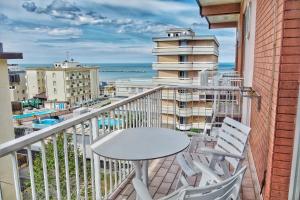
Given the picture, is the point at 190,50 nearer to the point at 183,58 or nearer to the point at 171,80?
the point at 183,58

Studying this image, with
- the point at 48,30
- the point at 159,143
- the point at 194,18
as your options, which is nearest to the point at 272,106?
the point at 159,143

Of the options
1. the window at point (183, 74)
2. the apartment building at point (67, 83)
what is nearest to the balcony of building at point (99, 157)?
the window at point (183, 74)

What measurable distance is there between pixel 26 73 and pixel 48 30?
38.4 feet

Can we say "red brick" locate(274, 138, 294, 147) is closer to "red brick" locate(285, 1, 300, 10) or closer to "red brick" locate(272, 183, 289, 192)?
"red brick" locate(272, 183, 289, 192)

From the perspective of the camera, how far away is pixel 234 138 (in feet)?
8.10

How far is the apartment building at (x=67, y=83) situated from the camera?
3212cm

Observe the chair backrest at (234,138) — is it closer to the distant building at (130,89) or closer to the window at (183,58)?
the distant building at (130,89)

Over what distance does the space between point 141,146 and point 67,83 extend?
3206cm

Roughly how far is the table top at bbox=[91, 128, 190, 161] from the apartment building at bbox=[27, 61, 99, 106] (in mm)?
31363

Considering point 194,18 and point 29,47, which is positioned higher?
point 194,18

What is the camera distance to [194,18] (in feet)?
122

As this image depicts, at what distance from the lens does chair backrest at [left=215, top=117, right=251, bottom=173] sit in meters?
2.28

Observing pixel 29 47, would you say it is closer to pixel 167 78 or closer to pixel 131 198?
pixel 167 78

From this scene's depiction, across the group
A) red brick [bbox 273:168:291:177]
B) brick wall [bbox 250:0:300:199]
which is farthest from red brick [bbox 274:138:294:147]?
red brick [bbox 273:168:291:177]
